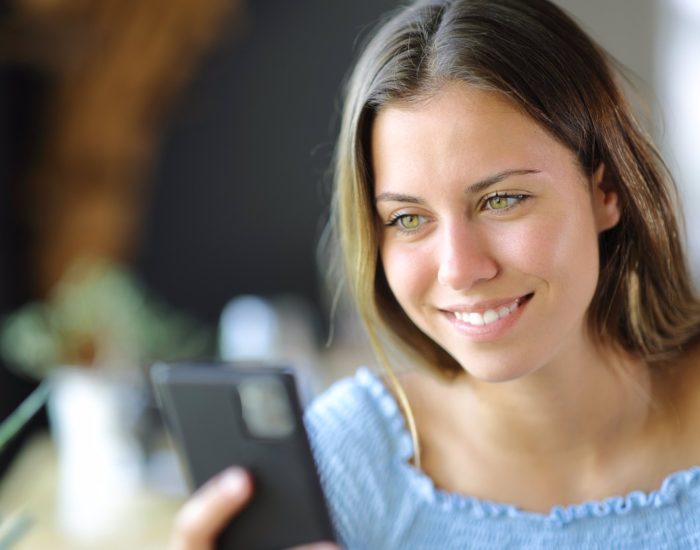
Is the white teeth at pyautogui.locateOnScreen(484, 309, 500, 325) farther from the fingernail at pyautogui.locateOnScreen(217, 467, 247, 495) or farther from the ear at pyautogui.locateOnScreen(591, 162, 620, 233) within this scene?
the fingernail at pyautogui.locateOnScreen(217, 467, 247, 495)

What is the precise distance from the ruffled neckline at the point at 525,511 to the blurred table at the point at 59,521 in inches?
21.4

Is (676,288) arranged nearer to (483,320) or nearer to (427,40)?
(483,320)

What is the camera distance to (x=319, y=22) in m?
3.75

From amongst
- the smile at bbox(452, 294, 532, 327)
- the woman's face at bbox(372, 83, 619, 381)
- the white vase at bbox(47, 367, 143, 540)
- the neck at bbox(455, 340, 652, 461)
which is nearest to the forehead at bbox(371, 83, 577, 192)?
the woman's face at bbox(372, 83, 619, 381)

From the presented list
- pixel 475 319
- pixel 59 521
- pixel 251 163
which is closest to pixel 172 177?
pixel 251 163

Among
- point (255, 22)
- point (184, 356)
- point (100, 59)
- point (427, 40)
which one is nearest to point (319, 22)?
point (255, 22)

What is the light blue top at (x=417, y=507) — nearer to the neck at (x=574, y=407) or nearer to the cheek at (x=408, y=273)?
the neck at (x=574, y=407)

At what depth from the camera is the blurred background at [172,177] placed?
80.6 inches

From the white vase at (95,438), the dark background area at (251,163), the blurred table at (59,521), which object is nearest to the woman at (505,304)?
the blurred table at (59,521)

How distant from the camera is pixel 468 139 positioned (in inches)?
38.8

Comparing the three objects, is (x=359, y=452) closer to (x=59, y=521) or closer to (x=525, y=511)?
(x=525, y=511)

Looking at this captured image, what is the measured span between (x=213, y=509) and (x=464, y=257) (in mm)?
331

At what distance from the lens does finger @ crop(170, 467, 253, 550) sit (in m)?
0.92

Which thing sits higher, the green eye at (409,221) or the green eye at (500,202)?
the green eye at (500,202)
